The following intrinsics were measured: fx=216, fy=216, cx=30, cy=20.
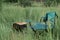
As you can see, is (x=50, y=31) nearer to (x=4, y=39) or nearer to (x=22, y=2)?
(x=4, y=39)

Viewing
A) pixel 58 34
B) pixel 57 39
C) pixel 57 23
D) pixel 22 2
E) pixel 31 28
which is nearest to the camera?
pixel 57 39

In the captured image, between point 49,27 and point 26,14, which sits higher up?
point 49,27

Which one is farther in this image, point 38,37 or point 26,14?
point 26,14

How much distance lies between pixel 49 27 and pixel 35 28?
727 millimetres

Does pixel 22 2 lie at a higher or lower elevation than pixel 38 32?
lower

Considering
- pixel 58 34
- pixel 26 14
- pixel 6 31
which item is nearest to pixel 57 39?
pixel 58 34

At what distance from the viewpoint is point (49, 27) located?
4.63 meters

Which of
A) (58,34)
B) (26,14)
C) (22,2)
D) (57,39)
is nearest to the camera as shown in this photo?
(57,39)

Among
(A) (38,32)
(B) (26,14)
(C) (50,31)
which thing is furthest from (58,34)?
(B) (26,14)

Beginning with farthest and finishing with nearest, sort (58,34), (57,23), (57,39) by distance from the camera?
1. (57,23)
2. (58,34)
3. (57,39)

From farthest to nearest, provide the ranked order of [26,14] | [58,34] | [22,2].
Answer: [22,2], [26,14], [58,34]

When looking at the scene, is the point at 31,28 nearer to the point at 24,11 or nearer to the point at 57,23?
the point at 57,23

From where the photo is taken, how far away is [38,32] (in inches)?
200

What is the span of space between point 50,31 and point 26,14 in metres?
4.25
